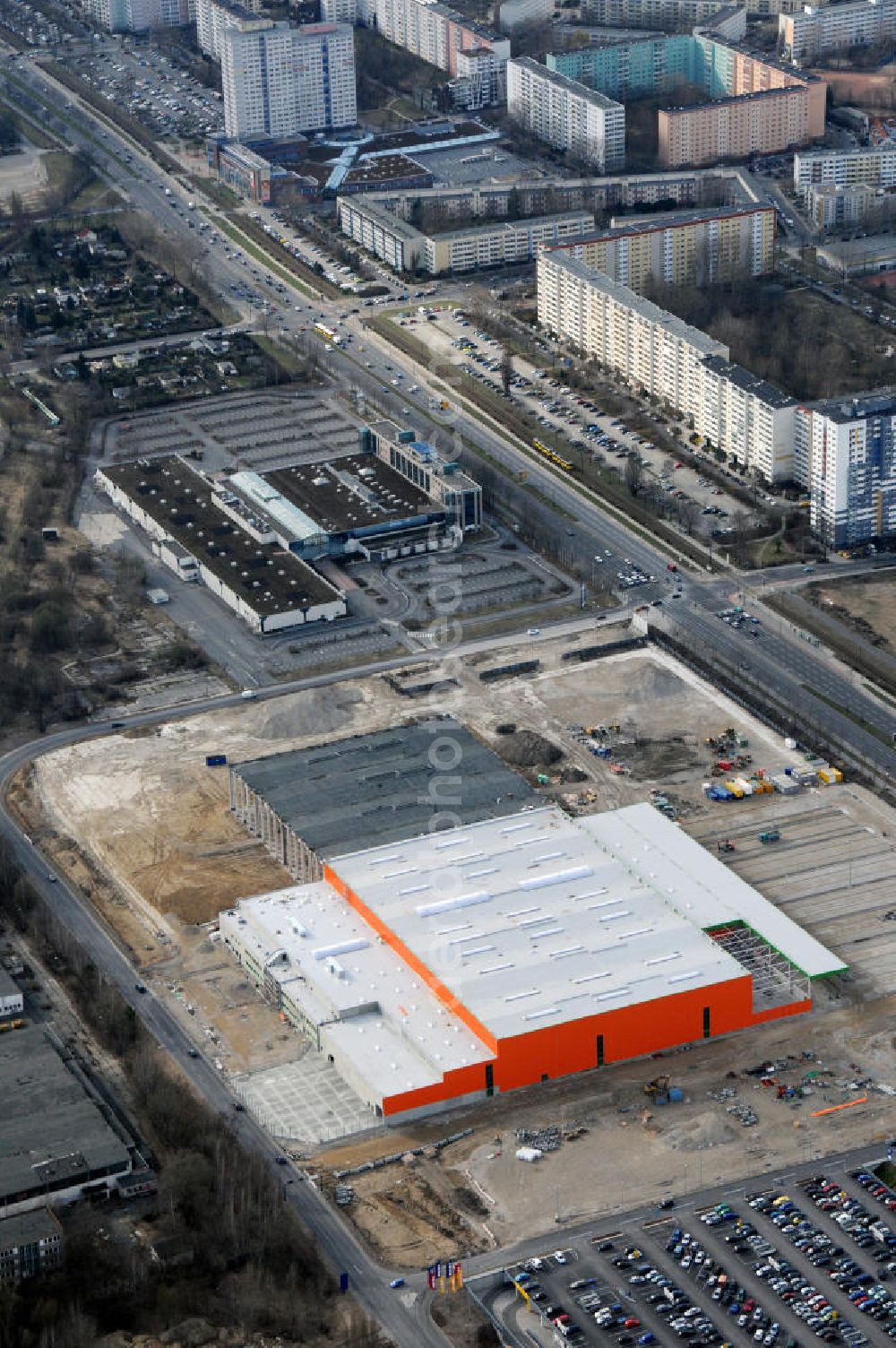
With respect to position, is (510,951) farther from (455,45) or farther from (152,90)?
(152,90)

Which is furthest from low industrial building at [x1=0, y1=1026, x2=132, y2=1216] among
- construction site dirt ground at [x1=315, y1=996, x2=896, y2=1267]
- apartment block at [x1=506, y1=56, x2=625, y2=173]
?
apartment block at [x1=506, y1=56, x2=625, y2=173]

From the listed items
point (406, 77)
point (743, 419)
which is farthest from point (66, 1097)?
point (406, 77)

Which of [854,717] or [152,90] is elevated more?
[152,90]

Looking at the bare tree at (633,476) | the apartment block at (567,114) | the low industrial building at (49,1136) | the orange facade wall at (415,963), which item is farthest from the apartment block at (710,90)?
the low industrial building at (49,1136)

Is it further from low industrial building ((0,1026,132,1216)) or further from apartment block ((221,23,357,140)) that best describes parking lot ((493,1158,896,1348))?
apartment block ((221,23,357,140))

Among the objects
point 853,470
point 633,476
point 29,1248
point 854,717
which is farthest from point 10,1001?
point 853,470

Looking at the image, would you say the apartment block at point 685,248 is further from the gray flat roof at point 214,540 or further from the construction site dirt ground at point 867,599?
the construction site dirt ground at point 867,599
